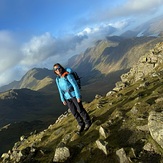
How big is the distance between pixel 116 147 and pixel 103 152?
0.89 m

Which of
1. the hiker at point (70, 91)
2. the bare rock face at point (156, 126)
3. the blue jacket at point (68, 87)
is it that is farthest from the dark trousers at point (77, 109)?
the bare rock face at point (156, 126)

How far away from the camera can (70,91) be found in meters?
20.0

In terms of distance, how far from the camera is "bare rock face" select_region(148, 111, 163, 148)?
579 inches

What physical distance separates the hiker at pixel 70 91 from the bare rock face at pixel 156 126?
19.0 feet

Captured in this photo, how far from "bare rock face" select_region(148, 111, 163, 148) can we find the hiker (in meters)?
5.80

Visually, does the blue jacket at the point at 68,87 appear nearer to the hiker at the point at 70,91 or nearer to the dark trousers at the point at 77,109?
the hiker at the point at 70,91

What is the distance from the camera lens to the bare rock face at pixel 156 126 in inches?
579

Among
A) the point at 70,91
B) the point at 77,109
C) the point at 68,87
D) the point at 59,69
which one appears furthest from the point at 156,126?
the point at 59,69

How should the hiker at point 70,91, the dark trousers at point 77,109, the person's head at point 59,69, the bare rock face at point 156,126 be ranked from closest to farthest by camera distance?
the bare rock face at point 156,126 → the person's head at point 59,69 → the hiker at point 70,91 → the dark trousers at point 77,109

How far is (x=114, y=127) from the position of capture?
65.9ft

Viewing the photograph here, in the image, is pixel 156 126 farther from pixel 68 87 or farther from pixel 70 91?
pixel 68 87

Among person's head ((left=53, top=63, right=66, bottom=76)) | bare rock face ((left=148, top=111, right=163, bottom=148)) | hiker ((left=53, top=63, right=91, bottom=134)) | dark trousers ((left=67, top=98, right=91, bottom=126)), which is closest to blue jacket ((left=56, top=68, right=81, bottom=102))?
hiker ((left=53, top=63, right=91, bottom=134))

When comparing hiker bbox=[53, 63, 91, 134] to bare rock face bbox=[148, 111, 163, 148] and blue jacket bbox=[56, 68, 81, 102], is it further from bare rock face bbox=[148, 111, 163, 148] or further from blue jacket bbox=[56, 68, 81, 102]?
bare rock face bbox=[148, 111, 163, 148]

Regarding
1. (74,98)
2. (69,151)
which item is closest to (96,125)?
(74,98)
